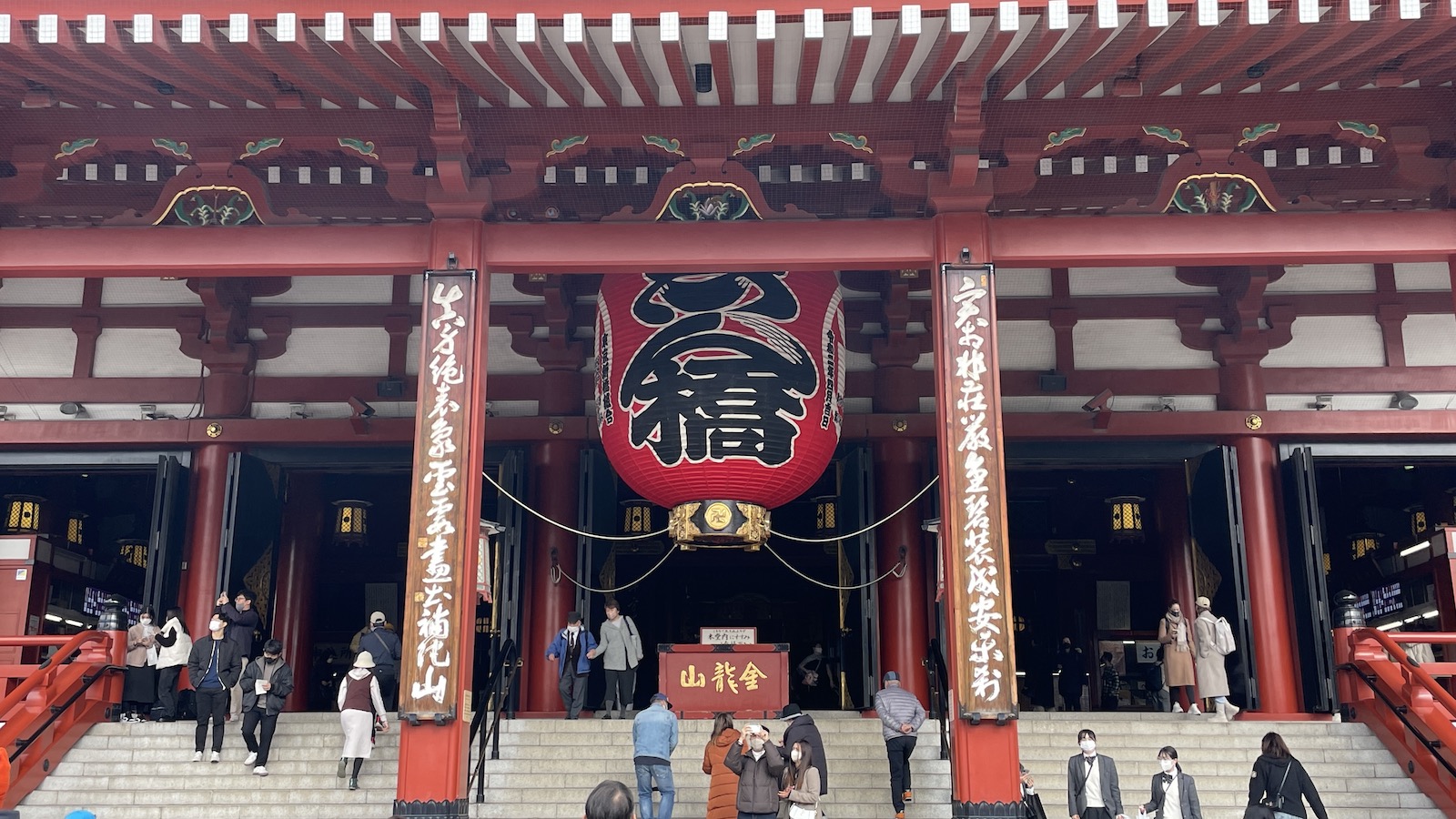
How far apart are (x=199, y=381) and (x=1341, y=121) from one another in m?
9.99

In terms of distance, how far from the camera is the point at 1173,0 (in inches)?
319

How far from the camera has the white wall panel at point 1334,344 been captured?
41.2 ft

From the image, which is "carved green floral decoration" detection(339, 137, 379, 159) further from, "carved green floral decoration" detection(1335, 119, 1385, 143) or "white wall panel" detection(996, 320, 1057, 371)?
"carved green floral decoration" detection(1335, 119, 1385, 143)

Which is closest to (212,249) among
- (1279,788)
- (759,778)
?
(759,778)

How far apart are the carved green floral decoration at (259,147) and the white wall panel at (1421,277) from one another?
31.2 feet

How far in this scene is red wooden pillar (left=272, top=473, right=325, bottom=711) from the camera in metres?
14.7

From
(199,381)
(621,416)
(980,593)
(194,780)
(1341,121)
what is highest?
(1341,121)

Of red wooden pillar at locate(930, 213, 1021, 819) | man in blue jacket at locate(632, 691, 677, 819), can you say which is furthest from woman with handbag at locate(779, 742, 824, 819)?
red wooden pillar at locate(930, 213, 1021, 819)

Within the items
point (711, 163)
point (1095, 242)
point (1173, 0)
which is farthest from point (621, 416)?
point (1173, 0)

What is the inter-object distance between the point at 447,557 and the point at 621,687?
127 inches

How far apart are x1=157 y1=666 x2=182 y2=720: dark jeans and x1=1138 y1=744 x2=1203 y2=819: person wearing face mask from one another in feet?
24.3

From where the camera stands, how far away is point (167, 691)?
1103 cm

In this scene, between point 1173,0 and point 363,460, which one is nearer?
point 1173,0

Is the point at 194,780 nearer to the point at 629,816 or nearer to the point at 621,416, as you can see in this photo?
the point at 621,416
